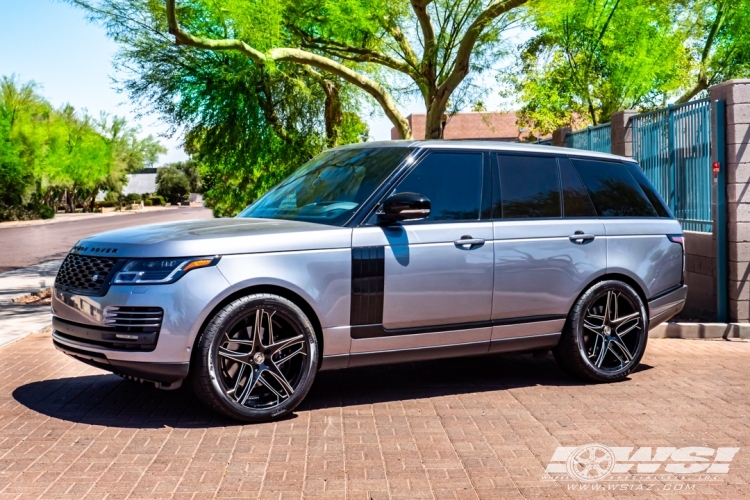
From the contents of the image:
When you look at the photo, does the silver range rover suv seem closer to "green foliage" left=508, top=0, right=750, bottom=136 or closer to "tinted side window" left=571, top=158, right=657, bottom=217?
"tinted side window" left=571, top=158, right=657, bottom=217

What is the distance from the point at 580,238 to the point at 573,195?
1.37ft

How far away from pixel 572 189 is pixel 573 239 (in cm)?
50

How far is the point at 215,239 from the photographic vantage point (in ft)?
19.6

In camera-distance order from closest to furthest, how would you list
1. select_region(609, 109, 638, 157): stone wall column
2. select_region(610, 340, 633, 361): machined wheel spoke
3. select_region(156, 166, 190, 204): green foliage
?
select_region(610, 340, 633, 361): machined wheel spoke
select_region(609, 109, 638, 157): stone wall column
select_region(156, 166, 190, 204): green foliage

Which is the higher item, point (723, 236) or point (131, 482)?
point (723, 236)

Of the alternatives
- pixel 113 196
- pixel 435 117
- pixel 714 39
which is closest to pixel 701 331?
pixel 435 117

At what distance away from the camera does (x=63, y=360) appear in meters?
8.63

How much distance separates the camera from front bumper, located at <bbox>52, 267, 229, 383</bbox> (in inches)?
228

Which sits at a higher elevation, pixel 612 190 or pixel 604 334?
pixel 612 190

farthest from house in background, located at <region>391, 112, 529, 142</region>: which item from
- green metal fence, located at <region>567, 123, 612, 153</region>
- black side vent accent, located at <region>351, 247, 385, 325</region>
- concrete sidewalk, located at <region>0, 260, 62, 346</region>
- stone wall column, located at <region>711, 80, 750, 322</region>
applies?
black side vent accent, located at <region>351, 247, 385, 325</region>

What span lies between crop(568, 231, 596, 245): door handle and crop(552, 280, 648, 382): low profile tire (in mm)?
385

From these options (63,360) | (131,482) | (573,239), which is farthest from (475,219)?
(63,360)

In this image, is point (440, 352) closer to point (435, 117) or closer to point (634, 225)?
point (634, 225)

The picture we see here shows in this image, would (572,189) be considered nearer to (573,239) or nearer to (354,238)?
(573,239)
